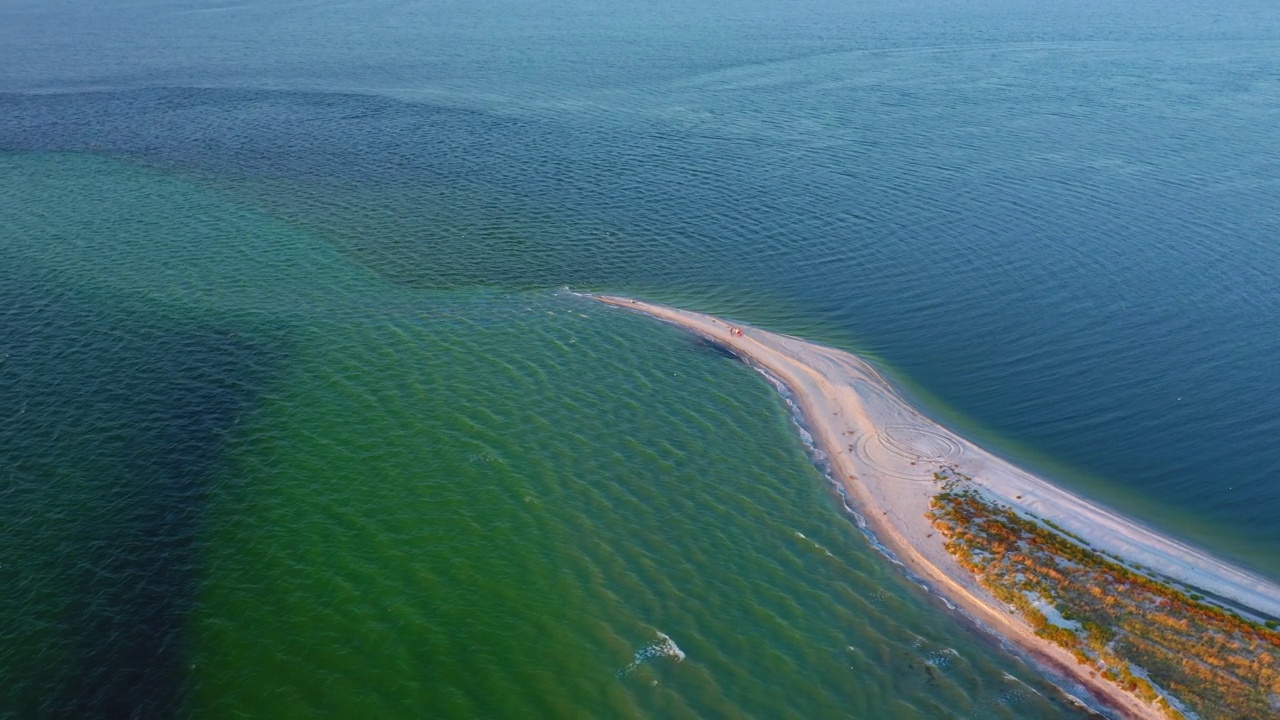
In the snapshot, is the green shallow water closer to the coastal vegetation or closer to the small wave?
the small wave

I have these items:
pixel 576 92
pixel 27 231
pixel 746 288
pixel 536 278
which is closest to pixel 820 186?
pixel 746 288

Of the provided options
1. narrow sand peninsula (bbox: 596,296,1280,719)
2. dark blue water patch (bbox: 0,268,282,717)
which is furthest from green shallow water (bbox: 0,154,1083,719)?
narrow sand peninsula (bbox: 596,296,1280,719)

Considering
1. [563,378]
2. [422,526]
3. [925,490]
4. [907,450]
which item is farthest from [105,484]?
[907,450]

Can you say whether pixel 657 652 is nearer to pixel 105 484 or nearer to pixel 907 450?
pixel 907 450

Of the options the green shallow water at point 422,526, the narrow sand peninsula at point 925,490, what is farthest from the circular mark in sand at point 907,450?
the green shallow water at point 422,526

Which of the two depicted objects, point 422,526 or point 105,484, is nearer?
point 422,526

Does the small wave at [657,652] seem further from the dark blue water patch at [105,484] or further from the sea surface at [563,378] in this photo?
the dark blue water patch at [105,484]

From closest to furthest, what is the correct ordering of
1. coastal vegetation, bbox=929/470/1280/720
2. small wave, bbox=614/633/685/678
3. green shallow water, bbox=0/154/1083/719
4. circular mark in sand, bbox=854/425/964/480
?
coastal vegetation, bbox=929/470/1280/720, green shallow water, bbox=0/154/1083/719, small wave, bbox=614/633/685/678, circular mark in sand, bbox=854/425/964/480
